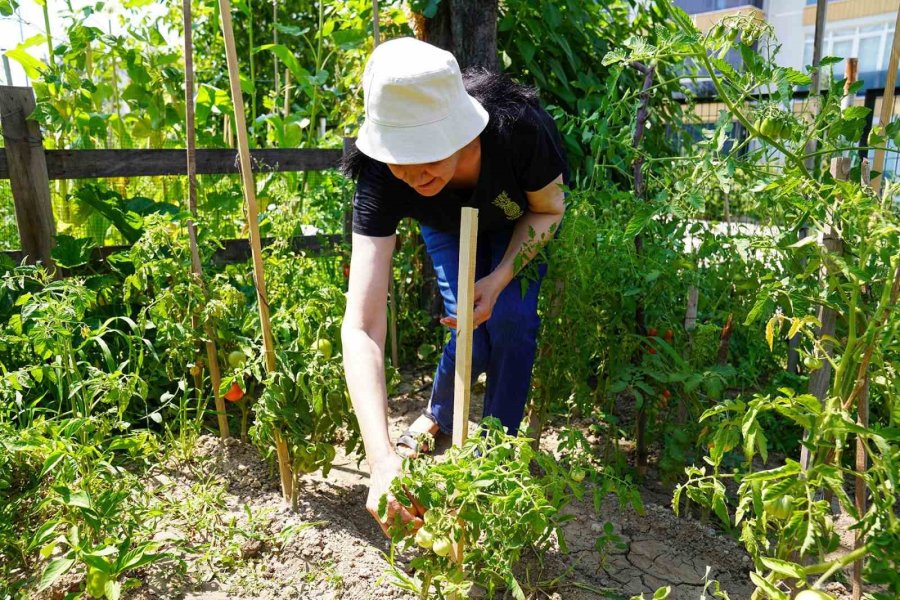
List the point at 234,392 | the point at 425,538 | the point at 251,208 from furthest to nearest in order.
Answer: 1. the point at 234,392
2. the point at 251,208
3. the point at 425,538

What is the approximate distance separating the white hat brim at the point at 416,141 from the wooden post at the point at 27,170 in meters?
1.64

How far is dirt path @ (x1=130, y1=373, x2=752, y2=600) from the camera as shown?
173cm

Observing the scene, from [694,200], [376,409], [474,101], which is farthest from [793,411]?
[474,101]

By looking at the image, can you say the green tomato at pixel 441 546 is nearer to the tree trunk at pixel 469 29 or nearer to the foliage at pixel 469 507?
the foliage at pixel 469 507

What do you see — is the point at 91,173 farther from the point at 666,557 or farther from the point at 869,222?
the point at 869,222

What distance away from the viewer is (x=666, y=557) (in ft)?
6.31

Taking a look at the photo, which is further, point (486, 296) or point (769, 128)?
point (486, 296)

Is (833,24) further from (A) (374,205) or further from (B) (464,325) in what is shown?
(B) (464,325)

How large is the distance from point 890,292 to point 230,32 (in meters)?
1.48

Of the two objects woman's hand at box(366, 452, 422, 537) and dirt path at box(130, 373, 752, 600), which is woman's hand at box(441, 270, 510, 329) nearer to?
woman's hand at box(366, 452, 422, 537)

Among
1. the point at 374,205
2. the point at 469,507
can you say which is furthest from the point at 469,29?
the point at 469,507

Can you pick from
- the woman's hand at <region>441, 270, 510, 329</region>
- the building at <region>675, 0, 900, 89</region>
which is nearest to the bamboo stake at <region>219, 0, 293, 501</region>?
the woman's hand at <region>441, 270, 510, 329</region>

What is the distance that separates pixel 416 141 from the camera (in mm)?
1527

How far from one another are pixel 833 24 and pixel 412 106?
646 inches
